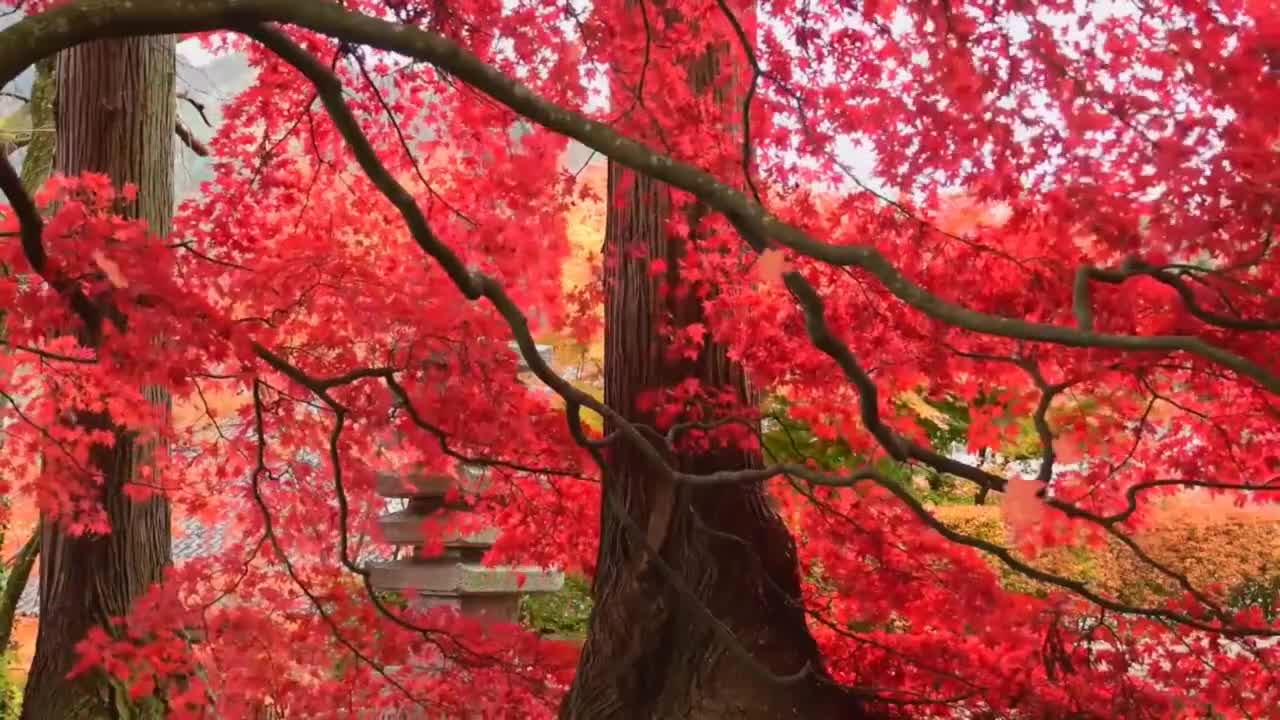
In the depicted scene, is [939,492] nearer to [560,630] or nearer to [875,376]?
[560,630]

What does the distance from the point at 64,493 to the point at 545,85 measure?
2.71 meters

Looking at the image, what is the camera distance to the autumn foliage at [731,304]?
3.42m

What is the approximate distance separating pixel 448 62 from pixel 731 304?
222cm

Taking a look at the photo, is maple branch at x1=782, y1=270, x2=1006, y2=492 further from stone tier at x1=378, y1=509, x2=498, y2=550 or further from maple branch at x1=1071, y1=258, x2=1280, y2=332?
stone tier at x1=378, y1=509, x2=498, y2=550

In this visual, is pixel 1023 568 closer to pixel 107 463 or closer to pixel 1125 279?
pixel 1125 279

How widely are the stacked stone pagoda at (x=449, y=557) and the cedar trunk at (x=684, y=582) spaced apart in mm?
698

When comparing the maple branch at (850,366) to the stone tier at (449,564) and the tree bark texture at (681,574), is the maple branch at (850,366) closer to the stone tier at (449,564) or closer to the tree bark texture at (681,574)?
the tree bark texture at (681,574)

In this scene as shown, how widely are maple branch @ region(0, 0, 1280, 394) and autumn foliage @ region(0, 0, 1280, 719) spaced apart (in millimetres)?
46

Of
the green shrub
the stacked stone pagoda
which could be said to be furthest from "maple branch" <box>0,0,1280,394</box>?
the green shrub

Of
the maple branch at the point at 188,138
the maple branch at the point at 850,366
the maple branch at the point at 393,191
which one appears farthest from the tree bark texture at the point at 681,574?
the maple branch at the point at 188,138

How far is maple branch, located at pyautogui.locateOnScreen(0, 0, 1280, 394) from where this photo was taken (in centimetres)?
233

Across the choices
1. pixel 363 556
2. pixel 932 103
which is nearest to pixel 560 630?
pixel 363 556

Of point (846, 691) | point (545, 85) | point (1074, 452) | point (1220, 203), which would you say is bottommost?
point (846, 691)

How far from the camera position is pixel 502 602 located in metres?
5.50
